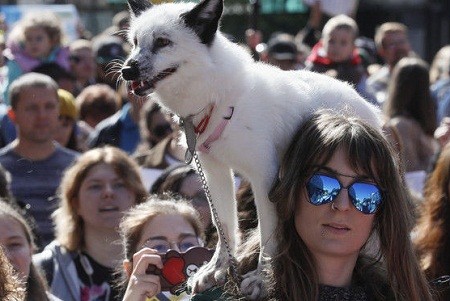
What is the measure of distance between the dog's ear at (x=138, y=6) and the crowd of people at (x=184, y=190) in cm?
46

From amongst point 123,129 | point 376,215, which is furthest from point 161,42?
point 123,129

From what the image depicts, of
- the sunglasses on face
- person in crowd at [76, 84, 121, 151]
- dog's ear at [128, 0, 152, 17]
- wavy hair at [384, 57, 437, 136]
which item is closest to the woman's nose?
dog's ear at [128, 0, 152, 17]

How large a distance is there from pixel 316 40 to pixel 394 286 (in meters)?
9.41

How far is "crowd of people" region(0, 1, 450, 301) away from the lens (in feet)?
11.5

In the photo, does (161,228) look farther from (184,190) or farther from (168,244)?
(184,190)

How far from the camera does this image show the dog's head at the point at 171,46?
11.2 ft

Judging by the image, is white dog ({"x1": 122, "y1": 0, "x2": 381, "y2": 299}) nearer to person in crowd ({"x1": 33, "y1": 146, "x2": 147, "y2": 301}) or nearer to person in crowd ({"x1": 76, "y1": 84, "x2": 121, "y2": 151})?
person in crowd ({"x1": 33, "y1": 146, "x2": 147, "y2": 301})

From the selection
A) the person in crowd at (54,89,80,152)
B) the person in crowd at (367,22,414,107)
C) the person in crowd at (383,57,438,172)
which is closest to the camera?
the person in crowd at (383,57,438,172)

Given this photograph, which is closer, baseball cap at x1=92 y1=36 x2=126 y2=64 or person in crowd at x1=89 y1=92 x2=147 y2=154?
person in crowd at x1=89 y1=92 x2=147 y2=154

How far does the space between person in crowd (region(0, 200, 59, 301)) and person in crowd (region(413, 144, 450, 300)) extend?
1.68 metres

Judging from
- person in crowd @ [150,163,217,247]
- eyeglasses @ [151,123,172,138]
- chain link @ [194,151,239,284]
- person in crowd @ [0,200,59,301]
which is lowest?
eyeglasses @ [151,123,172,138]

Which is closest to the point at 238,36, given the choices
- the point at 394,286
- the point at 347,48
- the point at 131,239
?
the point at 347,48

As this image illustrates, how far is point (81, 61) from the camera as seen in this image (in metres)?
10.9

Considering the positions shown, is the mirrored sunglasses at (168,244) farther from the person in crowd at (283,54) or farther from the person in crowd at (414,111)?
the person in crowd at (283,54)
